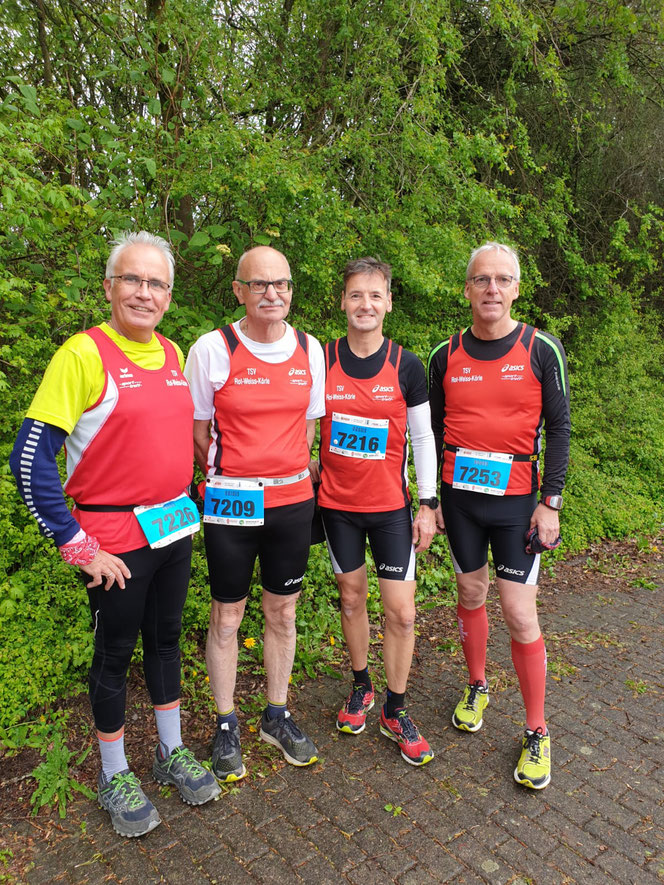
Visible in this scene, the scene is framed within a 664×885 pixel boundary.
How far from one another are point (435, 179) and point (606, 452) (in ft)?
15.9

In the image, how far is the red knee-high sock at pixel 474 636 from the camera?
3.45 meters

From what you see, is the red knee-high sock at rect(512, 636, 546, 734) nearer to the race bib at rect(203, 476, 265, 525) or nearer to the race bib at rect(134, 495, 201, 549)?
the race bib at rect(203, 476, 265, 525)

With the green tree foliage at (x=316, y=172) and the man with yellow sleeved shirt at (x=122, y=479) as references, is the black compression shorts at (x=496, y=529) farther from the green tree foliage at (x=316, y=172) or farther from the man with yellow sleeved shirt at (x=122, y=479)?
the green tree foliage at (x=316, y=172)

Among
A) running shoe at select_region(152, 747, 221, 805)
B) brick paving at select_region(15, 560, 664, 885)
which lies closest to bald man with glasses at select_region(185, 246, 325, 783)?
running shoe at select_region(152, 747, 221, 805)

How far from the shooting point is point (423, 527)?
3250 mm

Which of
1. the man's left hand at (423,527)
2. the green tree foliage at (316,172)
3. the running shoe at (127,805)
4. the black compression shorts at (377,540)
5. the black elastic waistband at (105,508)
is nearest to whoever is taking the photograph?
the black elastic waistband at (105,508)

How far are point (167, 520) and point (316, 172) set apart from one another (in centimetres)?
389

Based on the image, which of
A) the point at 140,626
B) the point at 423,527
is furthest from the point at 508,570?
the point at 140,626

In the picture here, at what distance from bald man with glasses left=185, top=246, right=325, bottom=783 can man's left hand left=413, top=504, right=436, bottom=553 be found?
1.99 feet

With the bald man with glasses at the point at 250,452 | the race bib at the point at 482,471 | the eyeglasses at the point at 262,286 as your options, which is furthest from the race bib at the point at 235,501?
the race bib at the point at 482,471

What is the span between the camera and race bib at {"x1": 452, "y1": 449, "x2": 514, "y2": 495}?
309 centimetres

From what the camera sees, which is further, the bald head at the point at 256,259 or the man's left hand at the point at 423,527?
the man's left hand at the point at 423,527

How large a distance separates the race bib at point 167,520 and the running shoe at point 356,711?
1.47m

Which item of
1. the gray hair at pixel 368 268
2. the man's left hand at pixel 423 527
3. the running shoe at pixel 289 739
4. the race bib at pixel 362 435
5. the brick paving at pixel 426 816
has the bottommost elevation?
the brick paving at pixel 426 816
